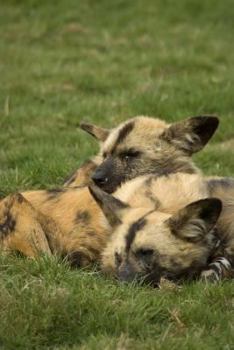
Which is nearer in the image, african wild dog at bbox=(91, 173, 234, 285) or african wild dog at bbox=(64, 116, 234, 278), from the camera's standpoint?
african wild dog at bbox=(91, 173, 234, 285)

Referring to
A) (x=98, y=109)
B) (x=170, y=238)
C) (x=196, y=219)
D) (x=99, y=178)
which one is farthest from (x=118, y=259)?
(x=98, y=109)

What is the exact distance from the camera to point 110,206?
496 cm

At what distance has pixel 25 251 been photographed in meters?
5.07

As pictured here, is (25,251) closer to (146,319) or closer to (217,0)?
→ (146,319)

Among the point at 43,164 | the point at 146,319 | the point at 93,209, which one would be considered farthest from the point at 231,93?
the point at 146,319

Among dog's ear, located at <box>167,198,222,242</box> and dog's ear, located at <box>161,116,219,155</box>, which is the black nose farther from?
dog's ear, located at <box>167,198,222,242</box>

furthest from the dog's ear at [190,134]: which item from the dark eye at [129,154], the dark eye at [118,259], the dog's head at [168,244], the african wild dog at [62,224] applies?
the dark eye at [118,259]

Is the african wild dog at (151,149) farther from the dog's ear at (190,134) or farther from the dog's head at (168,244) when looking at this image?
the dog's head at (168,244)

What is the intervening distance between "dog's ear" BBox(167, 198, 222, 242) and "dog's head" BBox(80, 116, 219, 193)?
4.79 feet

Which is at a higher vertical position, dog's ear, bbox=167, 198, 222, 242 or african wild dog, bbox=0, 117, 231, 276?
dog's ear, bbox=167, 198, 222, 242

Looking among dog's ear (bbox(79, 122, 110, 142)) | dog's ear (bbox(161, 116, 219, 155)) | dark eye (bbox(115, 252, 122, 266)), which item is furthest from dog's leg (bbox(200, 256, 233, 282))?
dog's ear (bbox(79, 122, 110, 142))

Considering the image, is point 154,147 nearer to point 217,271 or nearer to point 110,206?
point 110,206

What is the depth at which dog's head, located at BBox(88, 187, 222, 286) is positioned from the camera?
467cm

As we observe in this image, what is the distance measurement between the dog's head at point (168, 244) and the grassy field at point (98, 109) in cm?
15
